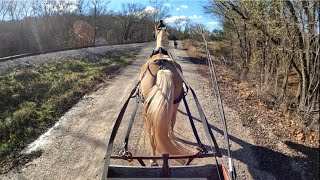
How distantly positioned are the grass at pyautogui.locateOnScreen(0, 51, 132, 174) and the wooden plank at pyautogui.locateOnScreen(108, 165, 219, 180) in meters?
2.70

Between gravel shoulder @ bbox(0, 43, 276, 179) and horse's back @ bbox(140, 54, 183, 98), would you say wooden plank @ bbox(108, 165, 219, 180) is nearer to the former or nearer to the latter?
horse's back @ bbox(140, 54, 183, 98)

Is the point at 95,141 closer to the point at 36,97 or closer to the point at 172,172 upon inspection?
the point at 172,172

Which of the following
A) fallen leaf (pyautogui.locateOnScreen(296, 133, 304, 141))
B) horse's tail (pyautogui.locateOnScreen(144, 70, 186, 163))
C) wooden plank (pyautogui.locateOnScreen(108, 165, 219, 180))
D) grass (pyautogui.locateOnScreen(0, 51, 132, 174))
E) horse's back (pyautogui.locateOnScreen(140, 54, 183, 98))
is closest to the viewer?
wooden plank (pyautogui.locateOnScreen(108, 165, 219, 180))

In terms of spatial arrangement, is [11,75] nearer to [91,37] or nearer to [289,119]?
[289,119]

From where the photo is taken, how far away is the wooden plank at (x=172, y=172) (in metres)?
3.75

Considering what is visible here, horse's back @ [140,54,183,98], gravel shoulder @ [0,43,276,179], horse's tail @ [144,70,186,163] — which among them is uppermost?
horse's back @ [140,54,183,98]

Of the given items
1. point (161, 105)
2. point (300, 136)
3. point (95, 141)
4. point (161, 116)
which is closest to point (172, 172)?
point (161, 116)

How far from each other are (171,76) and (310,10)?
5116mm

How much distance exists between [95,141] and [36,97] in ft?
12.1

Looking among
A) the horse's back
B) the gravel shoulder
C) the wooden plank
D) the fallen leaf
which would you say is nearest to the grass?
the gravel shoulder

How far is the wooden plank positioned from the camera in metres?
3.75

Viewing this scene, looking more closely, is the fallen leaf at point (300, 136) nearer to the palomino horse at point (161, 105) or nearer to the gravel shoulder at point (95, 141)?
the gravel shoulder at point (95, 141)

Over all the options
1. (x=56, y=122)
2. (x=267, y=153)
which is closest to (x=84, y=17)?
(x=56, y=122)

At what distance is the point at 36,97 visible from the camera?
30.6ft
